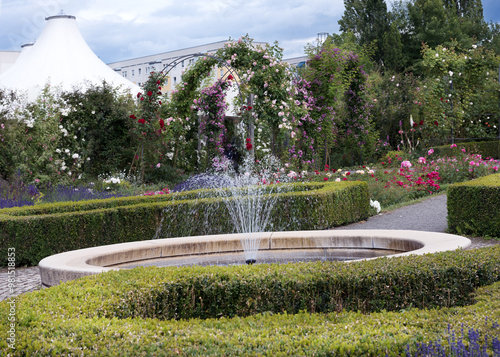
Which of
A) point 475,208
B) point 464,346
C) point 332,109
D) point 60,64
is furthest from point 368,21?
point 464,346

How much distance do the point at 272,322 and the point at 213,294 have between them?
57cm

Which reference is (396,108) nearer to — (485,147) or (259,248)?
(485,147)

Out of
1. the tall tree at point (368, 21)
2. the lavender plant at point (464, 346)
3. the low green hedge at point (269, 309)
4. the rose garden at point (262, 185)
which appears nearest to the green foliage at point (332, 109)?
the rose garden at point (262, 185)

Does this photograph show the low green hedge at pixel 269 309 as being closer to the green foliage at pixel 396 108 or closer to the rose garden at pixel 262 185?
the rose garden at pixel 262 185

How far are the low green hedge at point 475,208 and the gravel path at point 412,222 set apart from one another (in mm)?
222

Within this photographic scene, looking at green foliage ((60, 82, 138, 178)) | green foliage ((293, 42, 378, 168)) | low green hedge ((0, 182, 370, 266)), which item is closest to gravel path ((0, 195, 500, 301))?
low green hedge ((0, 182, 370, 266))

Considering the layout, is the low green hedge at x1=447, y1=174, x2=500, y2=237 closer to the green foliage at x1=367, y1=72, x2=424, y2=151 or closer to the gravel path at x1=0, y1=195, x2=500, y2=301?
the gravel path at x1=0, y1=195, x2=500, y2=301

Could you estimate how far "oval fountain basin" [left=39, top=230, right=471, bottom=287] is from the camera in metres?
4.98

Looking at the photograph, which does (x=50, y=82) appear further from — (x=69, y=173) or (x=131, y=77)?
(x=131, y=77)

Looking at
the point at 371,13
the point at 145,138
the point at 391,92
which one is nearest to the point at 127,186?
the point at 145,138

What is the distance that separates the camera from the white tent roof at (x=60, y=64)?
46.1 ft

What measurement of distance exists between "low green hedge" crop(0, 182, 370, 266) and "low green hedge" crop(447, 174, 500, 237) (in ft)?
5.31

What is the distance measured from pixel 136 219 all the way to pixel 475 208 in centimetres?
448

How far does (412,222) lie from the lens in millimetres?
7914
